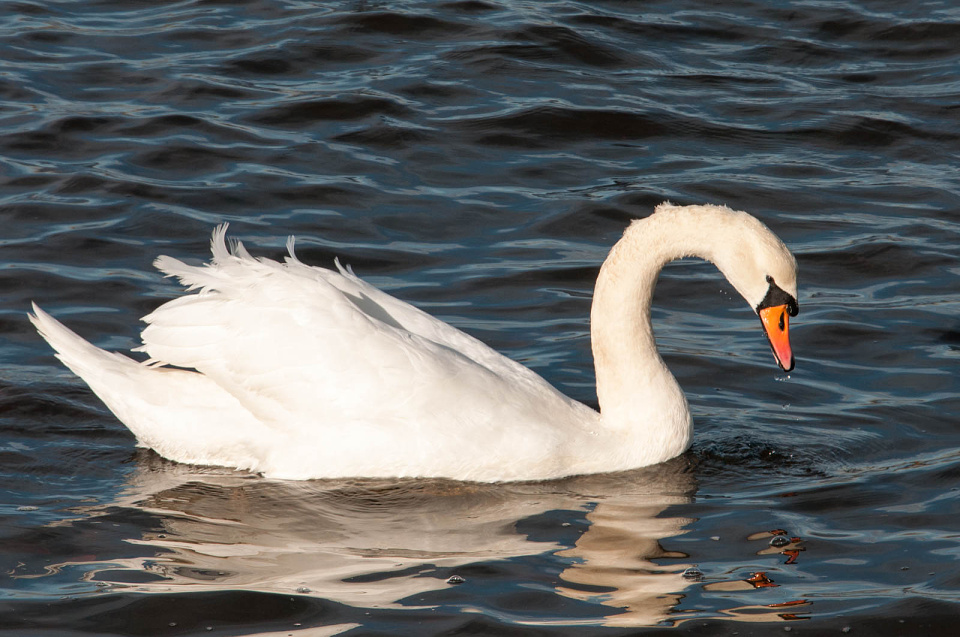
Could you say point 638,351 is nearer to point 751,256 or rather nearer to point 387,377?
point 751,256

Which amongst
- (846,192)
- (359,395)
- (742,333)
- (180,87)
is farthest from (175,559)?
(180,87)

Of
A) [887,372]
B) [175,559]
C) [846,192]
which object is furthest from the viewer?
[846,192]

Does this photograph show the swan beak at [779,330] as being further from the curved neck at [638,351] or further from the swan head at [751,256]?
the curved neck at [638,351]

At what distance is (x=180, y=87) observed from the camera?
1305 cm

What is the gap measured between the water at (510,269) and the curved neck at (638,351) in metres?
0.19

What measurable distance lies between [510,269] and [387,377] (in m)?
3.09

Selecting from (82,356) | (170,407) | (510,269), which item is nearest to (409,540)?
(170,407)

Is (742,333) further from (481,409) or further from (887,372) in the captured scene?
(481,409)

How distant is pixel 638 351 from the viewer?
7391 millimetres

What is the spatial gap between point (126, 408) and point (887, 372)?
417cm

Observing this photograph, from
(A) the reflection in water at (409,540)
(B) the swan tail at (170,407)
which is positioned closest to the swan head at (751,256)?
(A) the reflection in water at (409,540)

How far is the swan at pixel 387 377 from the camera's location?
22.7 feet

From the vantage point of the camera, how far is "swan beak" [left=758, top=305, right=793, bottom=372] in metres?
7.08

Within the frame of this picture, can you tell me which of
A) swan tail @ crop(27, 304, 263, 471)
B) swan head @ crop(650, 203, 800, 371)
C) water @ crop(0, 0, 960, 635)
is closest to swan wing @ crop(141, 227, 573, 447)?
swan tail @ crop(27, 304, 263, 471)
